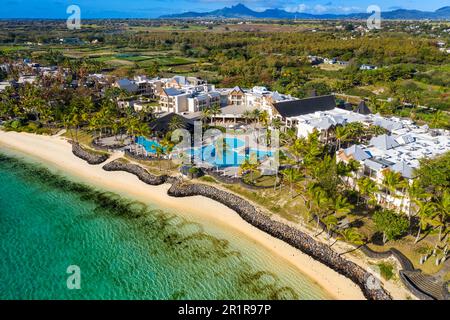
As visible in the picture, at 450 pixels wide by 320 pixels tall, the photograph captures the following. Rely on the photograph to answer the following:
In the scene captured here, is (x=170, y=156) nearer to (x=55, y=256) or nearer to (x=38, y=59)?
(x=55, y=256)

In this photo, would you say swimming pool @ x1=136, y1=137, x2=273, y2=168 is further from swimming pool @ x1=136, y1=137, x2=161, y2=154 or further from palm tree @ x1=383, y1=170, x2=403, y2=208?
palm tree @ x1=383, y1=170, x2=403, y2=208

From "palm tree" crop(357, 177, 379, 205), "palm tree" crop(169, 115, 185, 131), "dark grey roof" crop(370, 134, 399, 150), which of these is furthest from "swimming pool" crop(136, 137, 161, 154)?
"palm tree" crop(357, 177, 379, 205)

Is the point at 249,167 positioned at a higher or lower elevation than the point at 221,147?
higher

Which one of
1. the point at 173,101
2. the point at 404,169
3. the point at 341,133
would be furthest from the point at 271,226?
the point at 173,101

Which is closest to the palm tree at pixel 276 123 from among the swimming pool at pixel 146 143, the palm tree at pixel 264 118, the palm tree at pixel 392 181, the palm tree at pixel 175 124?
the palm tree at pixel 264 118

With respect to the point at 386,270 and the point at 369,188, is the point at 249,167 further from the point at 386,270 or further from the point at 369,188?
the point at 386,270

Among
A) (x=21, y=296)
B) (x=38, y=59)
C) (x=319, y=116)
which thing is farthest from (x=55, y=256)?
(x=38, y=59)

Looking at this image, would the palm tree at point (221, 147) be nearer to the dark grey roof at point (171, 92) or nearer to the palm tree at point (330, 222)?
the dark grey roof at point (171, 92)
